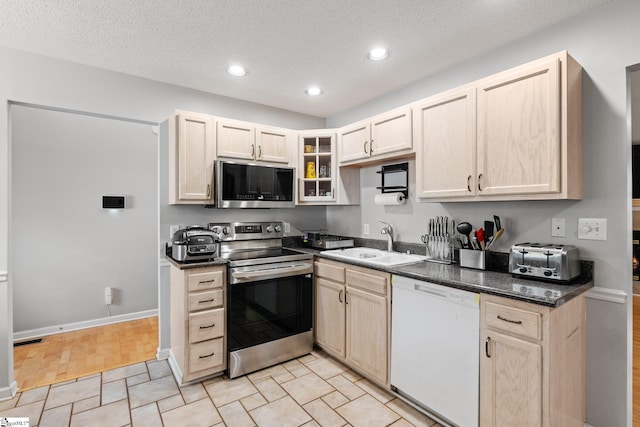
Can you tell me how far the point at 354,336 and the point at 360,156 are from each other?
157 centimetres

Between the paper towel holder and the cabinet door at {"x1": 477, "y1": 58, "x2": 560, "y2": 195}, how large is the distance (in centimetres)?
90

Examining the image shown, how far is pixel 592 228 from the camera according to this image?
6.03 ft

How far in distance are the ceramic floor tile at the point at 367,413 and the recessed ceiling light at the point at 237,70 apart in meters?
2.65

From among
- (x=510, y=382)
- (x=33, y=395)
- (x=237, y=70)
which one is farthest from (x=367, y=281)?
(x=33, y=395)

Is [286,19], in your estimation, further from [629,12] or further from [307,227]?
[307,227]

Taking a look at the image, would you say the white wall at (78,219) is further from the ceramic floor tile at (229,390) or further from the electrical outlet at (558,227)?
the electrical outlet at (558,227)

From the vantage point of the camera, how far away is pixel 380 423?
199cm

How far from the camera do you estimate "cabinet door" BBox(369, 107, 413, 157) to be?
100 inches

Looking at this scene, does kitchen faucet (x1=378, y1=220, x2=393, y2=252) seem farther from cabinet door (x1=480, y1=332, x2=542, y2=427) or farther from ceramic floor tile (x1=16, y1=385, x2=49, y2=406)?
ceramic floor tile (x1=16, y1=385, x2=49, y2=406)

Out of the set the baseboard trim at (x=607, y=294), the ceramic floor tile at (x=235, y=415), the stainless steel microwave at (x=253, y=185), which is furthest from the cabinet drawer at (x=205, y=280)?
the baseboard trim at (x=607, y=294)

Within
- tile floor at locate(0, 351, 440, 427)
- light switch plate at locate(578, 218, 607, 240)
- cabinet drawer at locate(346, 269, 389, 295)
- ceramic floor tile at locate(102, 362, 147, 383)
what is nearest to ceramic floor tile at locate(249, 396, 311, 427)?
tile floor at locate(0, 351, 440, 427)

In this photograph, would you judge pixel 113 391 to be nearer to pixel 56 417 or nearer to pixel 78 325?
pixel 56 417

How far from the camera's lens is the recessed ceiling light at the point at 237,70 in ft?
8.52

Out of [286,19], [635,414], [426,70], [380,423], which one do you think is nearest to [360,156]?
[426,70]
